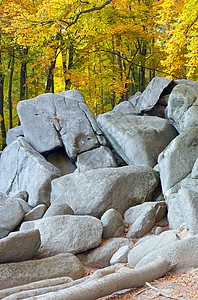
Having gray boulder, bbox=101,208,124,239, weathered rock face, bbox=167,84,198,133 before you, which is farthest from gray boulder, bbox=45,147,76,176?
gray boulder, bbox=101,208,124,239

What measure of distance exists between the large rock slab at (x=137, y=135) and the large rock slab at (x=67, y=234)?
16.8 ft

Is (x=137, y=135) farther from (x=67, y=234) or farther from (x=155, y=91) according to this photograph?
(x=67, y=234)

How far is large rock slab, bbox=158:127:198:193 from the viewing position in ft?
33.5

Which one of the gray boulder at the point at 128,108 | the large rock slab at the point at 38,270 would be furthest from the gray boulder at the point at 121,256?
the gray boulder at the point at 128,108

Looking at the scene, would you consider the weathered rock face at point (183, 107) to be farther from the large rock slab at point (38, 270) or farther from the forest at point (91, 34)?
the large rock slab at point (38, 270)

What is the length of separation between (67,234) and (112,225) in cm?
146

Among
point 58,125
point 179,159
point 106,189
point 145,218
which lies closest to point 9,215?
point 106,189

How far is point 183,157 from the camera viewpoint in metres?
10.4

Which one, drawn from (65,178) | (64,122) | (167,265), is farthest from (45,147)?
(167,265)

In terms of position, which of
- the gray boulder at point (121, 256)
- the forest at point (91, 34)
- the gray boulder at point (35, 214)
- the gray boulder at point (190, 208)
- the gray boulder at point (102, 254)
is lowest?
the gray boulder at point (102, 254)

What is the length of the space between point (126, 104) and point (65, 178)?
6.98 meters

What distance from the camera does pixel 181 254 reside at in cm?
495

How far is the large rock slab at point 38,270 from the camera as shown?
5727 mm

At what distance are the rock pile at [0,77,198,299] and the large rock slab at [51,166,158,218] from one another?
0.03 m
